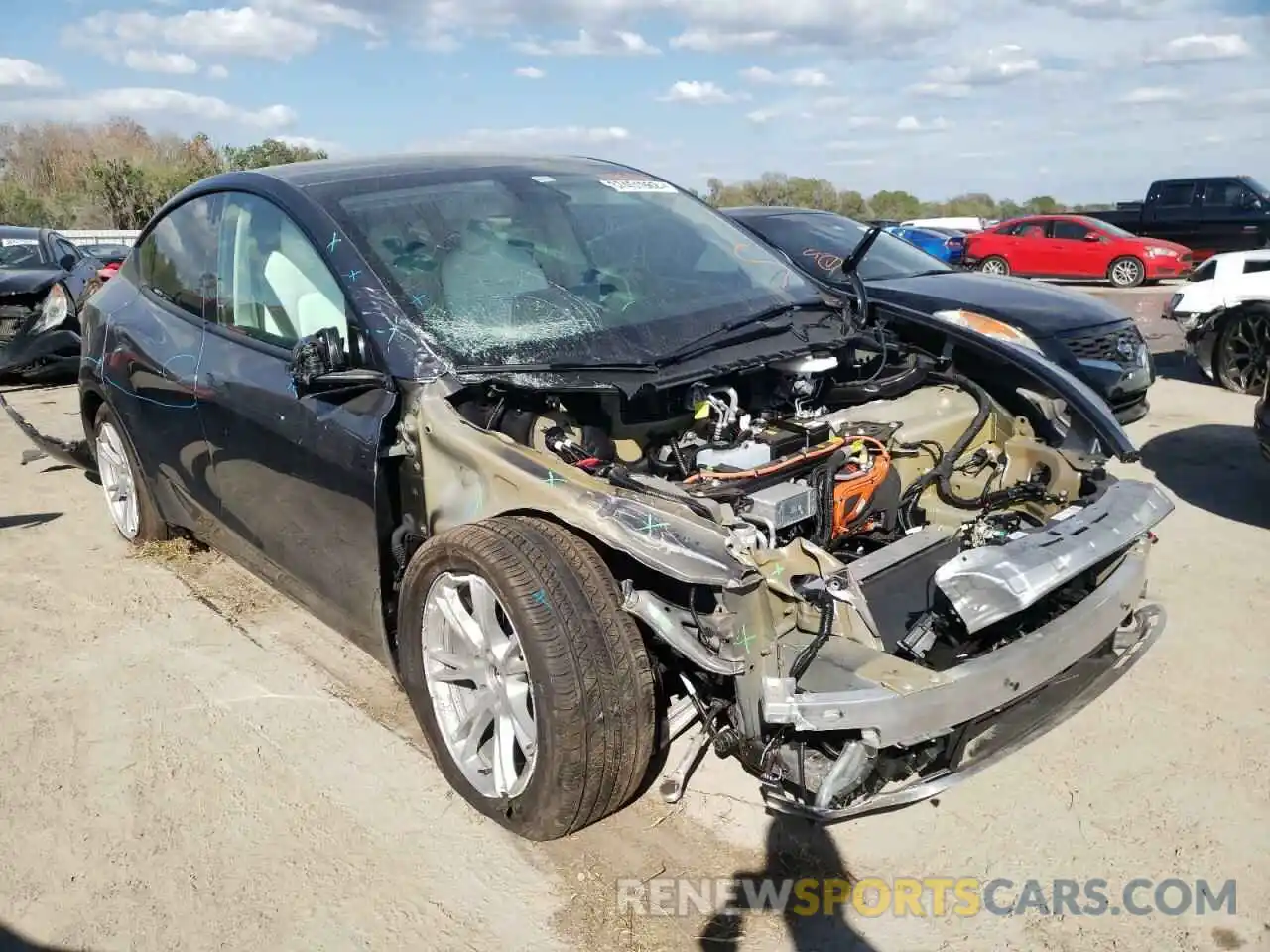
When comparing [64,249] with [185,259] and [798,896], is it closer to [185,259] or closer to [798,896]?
[185,259]

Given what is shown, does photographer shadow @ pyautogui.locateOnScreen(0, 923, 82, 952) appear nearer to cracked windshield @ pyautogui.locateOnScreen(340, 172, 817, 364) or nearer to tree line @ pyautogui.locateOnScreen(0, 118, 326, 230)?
cracked windshield @ pyautogui.locateOnScreen(340, 172, 817, 364)

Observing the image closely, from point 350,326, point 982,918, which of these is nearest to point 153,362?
point 350,326

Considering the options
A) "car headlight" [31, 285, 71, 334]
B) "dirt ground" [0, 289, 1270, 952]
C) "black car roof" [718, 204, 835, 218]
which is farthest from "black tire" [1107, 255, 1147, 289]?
"car headlight" [31, 285, 71, 334]

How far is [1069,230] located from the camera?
61.8ft

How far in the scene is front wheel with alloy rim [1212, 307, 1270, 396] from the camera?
775 centimetres

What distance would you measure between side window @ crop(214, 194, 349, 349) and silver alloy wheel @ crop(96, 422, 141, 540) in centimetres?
147

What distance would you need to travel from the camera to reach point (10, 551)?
5090 millimetres

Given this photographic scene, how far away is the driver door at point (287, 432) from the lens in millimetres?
3047

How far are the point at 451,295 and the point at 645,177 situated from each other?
59.3 inches

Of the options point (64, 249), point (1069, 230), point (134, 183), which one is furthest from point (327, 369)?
point (134, 183)

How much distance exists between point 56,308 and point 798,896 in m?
9.19

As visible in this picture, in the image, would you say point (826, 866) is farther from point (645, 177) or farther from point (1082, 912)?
point (645, 177)

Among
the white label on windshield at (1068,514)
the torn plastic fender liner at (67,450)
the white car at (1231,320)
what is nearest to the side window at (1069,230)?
the white car at (1231,320)

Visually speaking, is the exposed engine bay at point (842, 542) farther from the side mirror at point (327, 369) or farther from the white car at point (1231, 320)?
the white car at point (1231, 320)
